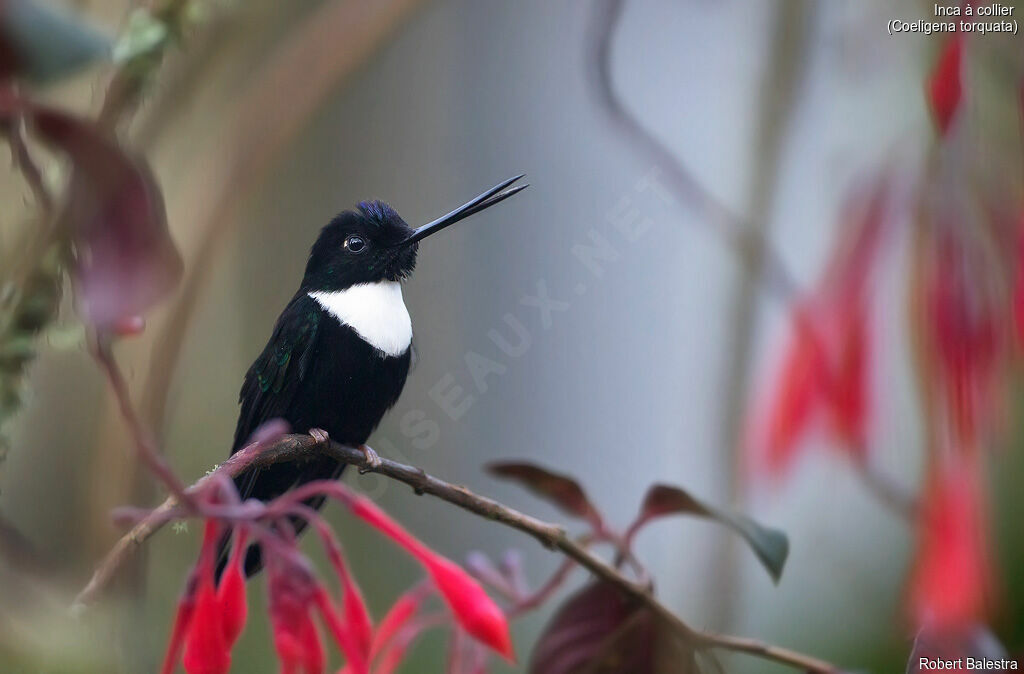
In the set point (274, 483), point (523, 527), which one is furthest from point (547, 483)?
point (274, 483)

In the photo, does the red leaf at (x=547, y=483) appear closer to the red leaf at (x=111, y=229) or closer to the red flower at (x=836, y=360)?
the red flower at (x=836, y=360)

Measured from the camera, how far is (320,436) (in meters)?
0.43

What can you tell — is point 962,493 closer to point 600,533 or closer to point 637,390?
point 600,533

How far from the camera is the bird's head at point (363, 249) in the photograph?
0.44m

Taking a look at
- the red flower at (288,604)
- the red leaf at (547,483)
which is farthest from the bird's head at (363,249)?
the red flower at (288,604)

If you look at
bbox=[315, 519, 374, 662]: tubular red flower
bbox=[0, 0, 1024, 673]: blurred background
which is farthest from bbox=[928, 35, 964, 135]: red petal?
bbox=[315, 519, 374, 662]: tubular red flower

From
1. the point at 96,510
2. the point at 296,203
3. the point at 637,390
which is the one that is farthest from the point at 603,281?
the point at 96,510

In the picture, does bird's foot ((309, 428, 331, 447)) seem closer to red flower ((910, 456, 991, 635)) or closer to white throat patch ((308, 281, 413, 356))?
white throat patch ((308, 281, 413, 356))

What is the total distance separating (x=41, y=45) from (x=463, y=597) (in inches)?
6.4

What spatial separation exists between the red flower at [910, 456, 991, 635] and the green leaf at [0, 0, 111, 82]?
27 centimetres

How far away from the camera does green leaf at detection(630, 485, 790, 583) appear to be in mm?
370

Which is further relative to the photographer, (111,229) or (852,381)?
(852,381)

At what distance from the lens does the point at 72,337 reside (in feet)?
1.12

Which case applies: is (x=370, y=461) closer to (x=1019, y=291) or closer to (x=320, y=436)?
(x=320, y=436)
